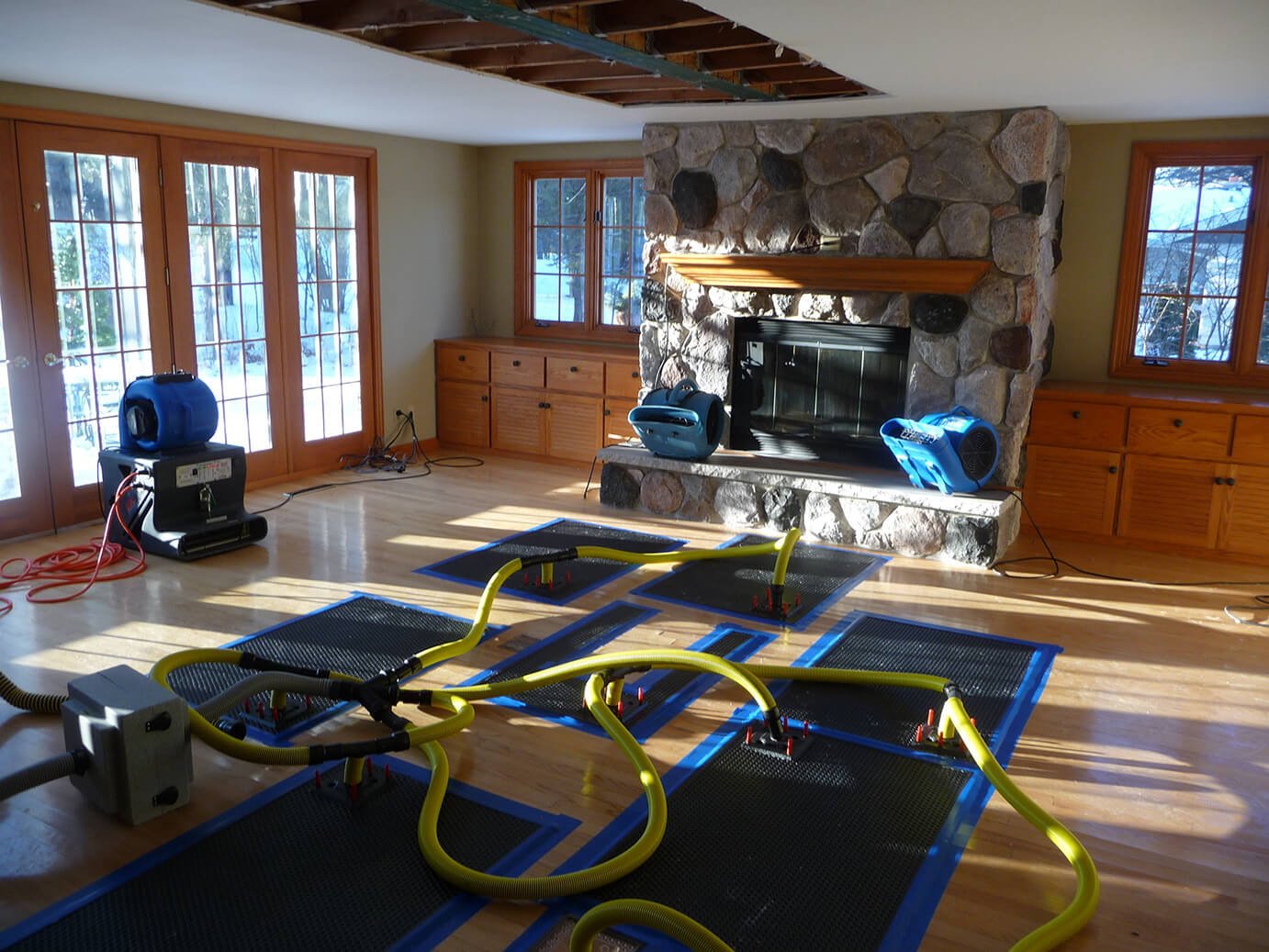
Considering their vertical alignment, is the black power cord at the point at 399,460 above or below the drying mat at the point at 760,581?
above

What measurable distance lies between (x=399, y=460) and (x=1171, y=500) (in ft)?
16.1

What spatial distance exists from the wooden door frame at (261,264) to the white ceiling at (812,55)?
0.29 meters

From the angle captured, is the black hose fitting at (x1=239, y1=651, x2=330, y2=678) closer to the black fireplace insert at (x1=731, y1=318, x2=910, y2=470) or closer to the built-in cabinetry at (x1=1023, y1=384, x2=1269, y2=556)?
the black fireplace insert at (x1=731, y1=318, x2=910, y2=470)

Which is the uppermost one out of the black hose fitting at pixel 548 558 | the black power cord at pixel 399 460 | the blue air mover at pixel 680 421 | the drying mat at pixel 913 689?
the blue air mover at pixel 680 421

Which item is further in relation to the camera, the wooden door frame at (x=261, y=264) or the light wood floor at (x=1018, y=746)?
the wooden door frame at (x=261, y=264)

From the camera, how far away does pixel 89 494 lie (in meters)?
5.64

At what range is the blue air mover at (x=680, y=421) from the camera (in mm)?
5941

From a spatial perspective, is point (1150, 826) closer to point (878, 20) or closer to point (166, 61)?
point (878, 20)

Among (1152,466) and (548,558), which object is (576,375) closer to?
(548,558)

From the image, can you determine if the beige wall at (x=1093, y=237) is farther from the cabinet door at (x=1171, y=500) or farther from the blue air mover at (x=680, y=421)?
the blue air mover at (x=680, y=421)

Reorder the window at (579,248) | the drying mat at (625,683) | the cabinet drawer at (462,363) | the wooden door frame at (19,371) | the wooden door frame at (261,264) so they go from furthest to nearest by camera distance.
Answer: the cabinet drawer at (462,363) → the window at (579,248) → the wooden door frame at (261,264) → the wooden door frame at (19,371) → the drying mat at (625,683)

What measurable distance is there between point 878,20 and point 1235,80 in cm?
205

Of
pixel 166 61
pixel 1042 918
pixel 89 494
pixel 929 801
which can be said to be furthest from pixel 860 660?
pixel 89 494

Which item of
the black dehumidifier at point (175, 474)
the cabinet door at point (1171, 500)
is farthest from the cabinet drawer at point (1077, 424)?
the black dehumidifier at point (175, 474)
